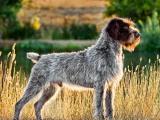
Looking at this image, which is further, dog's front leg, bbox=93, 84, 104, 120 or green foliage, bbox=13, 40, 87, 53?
green foliage, bbox=13, 40, 87, 53

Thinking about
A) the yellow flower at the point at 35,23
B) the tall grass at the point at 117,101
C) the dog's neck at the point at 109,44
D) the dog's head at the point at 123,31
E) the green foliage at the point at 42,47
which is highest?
the dog's head at the point at 123,31

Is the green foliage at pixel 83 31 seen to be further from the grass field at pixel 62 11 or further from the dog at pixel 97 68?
the dog at pixel 97 68

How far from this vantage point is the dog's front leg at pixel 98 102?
35.9 ft

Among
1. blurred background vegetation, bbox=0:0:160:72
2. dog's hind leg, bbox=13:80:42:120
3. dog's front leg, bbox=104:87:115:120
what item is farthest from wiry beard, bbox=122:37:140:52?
blurred background vegetation, bbox=0:0:160:72

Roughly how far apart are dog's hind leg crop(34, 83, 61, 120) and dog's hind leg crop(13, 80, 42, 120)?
287 millimetres

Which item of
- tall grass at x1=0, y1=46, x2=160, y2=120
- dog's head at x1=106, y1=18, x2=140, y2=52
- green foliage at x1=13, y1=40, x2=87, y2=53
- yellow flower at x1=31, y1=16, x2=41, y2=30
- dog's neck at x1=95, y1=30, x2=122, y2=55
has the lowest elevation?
green foliage at x1=13, y1=40, x2=87, y2=53

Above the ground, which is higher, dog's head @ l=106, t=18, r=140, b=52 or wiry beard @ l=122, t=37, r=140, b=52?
dog's head @ l=106, t=18, r=140, b=52

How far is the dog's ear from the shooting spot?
434 inches

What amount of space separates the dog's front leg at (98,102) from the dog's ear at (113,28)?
84 centimetres

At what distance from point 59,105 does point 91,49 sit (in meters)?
2.11

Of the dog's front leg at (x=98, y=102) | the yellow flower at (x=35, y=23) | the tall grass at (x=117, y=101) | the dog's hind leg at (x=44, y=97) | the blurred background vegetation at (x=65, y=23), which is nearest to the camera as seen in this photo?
the dog's front leg at (x=98, y=102)

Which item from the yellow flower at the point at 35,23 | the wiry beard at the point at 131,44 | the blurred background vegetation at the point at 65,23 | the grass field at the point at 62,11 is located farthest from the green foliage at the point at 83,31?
the wiry beard at the point at 131,44

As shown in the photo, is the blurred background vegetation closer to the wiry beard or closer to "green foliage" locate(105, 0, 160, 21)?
"green foliage" locate(105, 0, 160, 21)

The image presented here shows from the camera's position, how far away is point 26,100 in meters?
11.5
